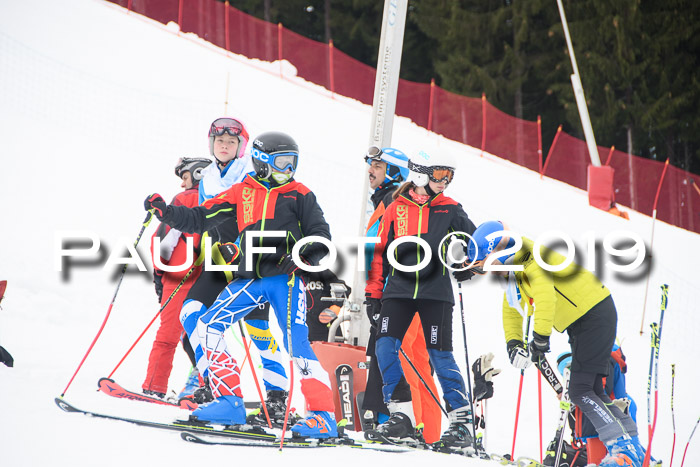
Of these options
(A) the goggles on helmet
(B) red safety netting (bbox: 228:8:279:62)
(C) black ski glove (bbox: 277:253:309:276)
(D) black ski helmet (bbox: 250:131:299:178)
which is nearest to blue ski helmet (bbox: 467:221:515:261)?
(A) the goggles on helmet

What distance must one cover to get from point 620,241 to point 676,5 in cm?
1375

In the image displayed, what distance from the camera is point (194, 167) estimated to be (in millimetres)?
6215

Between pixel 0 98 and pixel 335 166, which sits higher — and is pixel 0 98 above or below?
above

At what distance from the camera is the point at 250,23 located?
2170cm

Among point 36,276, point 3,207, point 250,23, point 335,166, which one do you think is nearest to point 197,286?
point 36,276

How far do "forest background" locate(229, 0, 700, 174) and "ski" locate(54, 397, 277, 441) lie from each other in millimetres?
21689

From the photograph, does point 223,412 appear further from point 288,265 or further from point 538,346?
point 538,346

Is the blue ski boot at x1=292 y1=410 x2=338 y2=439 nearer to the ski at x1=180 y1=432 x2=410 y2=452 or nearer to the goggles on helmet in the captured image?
the ski at x1=180 y1=432 x2=410 y2=452

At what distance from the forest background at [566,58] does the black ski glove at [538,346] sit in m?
20.5

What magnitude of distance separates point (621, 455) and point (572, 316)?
893 mm

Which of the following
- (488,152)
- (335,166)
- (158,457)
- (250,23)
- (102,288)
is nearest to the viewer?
(158,457)

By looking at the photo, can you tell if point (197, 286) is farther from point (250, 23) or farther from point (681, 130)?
point (681, 130)

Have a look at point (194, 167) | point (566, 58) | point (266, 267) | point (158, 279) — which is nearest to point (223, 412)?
point (266, 267)

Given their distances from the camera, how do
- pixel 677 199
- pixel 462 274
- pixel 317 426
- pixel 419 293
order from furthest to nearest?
pixel 677 199 → pixel 462 274 → pixel 419 293 → pixel 317 426
